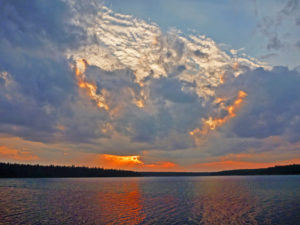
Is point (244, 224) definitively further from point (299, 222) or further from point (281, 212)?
point (281, 212)

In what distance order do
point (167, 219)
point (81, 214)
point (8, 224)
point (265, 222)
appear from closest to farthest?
point (8, 224) < point (265, 222) < point (167, 219) < point (81, 214)

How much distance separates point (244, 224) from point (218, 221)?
4527 millimetres

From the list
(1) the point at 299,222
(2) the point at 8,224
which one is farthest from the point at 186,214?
(2) the point at 8,224

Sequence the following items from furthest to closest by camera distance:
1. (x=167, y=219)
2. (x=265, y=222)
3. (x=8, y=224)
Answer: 1. (x=167, y=219)
2. (x=265, y=222)
3. (x=8, y=224)

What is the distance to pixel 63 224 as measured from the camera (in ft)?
135

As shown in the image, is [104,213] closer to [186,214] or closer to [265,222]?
[186,214]

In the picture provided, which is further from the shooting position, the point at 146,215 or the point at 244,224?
the point at 146,215

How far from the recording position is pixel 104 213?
5209 cm

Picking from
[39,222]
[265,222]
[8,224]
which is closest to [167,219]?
[265,222]

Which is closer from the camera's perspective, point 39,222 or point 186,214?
point 39,222

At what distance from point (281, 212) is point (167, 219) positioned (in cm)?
2404

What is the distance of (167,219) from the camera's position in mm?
46438

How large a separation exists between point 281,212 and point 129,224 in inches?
1237

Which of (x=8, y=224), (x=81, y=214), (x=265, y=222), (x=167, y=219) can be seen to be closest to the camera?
(x=8, y=224)
